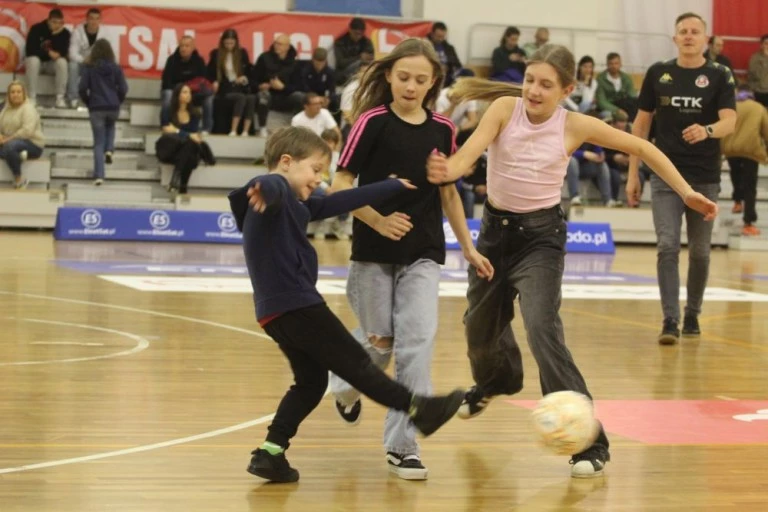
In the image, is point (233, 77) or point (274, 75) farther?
point (274, 75)

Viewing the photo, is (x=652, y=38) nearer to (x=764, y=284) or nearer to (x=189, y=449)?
(x=764, y=284)

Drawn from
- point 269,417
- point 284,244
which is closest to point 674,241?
point 269,417

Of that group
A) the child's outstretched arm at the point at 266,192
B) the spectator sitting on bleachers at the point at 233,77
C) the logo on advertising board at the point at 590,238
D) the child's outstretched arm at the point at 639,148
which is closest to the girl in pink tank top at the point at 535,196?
the child's outstretched arm at the point at 639,148

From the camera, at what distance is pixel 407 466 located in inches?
222

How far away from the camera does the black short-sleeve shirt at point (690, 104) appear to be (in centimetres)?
1013

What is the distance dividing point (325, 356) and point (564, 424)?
1.04 m

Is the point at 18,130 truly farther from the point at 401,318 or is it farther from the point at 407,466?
the point at 407,466

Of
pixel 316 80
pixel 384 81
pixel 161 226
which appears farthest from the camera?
pixel 316 80

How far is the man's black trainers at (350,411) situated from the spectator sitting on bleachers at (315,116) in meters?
14.1

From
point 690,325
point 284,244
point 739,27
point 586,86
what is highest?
point 739,27

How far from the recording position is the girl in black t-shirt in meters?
5.81

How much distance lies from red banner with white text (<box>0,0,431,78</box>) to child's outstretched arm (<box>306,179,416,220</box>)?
17.7 m

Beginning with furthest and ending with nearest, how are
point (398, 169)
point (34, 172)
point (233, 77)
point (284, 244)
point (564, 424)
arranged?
point (233, 77) → point (34, 172) → point (398, 169) → point (564, 424) → point (284, 244)

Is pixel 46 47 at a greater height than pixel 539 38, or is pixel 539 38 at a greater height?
pixel 539 38
